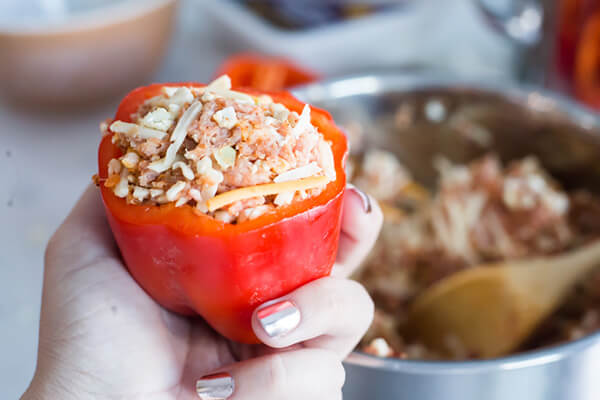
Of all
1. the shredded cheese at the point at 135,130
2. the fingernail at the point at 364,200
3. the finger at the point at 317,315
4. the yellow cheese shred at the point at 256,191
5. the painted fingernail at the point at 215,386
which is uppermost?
the shredded cheese at the point at 135,130

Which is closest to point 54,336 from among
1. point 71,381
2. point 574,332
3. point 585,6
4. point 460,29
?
point 71,381

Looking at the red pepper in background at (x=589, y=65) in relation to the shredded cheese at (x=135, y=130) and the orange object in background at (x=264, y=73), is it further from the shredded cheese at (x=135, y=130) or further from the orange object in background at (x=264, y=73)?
the shredded cheese at (x=135, y=130)

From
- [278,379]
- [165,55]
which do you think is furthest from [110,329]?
[165,55]

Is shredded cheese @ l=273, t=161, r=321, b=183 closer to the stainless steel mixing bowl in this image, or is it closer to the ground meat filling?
→ the ground meat filling

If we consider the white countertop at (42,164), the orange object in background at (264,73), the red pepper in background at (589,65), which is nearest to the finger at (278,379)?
the white countertop at (42,164)

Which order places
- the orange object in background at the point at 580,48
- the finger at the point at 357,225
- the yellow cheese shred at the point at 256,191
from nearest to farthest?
1. the yellow cheese shred at the point at 256,191
2. the finger at the point at 357,225
3. the orange object in background at the point at 580,48

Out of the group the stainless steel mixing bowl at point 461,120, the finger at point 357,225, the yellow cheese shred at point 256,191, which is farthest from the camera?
the stainless steel mixing bowl at point 461,120

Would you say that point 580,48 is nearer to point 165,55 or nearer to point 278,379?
point 165,55

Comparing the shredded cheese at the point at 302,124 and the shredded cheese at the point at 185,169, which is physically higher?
the shredded cheese at the point at 302,124
